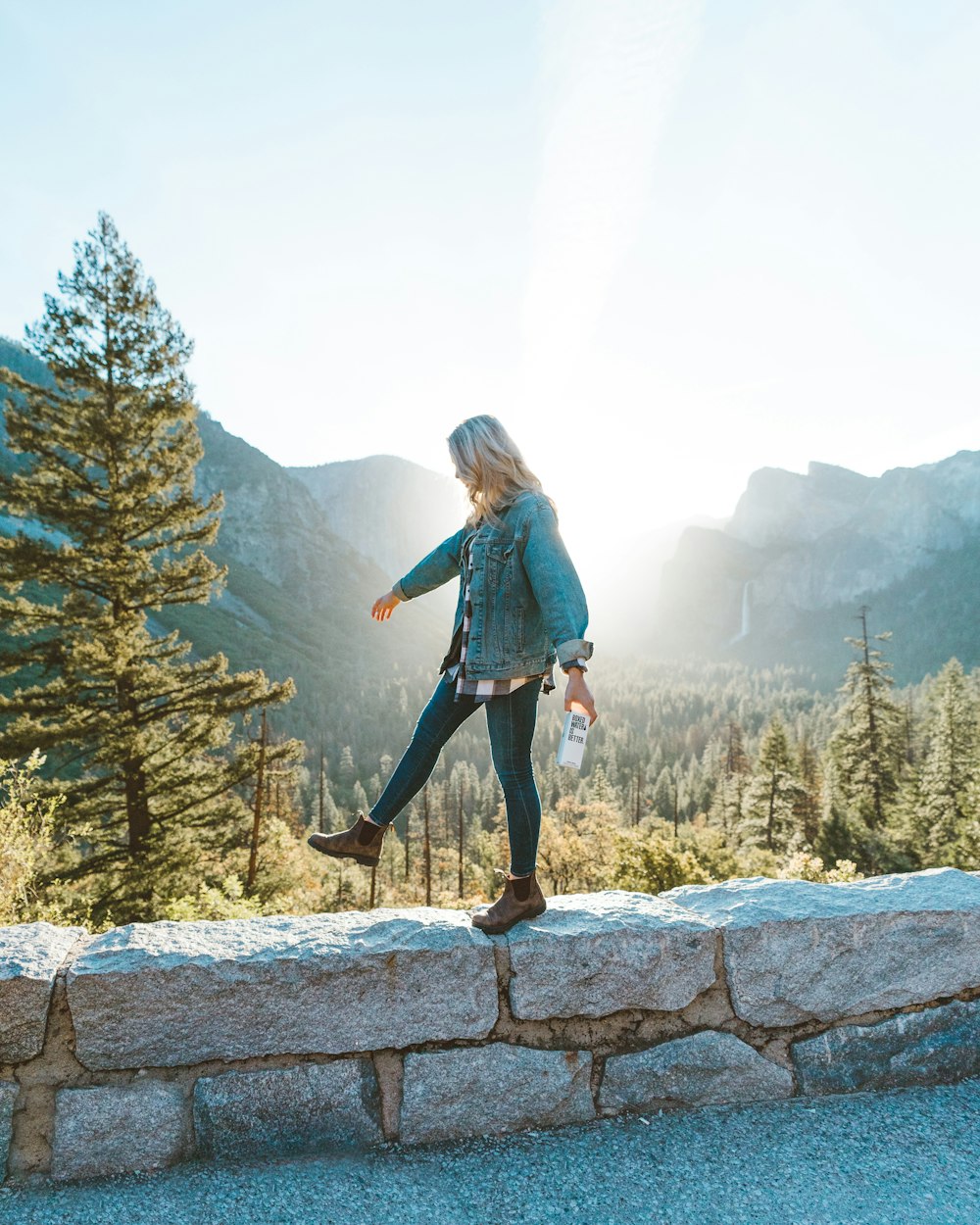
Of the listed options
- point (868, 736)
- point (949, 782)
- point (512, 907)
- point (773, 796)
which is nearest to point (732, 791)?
point (773, 796)

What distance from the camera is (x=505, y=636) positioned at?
263 cm

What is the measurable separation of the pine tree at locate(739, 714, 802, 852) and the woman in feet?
116

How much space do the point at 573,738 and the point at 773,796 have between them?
1425 inches

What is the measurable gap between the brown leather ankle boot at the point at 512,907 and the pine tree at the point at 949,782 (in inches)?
1082

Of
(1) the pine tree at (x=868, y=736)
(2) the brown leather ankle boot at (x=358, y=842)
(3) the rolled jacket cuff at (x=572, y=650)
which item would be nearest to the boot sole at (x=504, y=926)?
(2) the brown leather ankle boot at (x=358, y=842)

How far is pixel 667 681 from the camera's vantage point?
648ft

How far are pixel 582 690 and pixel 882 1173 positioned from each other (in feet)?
5.64

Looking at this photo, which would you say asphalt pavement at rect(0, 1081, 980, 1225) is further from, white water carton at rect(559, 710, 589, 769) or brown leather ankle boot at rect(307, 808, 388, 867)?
white water carton at rect(559, 710, 589, 769)

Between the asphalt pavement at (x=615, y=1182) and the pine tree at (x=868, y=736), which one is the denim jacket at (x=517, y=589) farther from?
the pine tree at (x=868, y=736)

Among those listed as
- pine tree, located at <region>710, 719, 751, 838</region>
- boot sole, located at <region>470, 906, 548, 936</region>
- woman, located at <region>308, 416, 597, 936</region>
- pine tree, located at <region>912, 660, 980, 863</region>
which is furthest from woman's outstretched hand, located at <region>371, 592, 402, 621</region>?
pine tree, located at <region>710, 719, 751, 838</region>

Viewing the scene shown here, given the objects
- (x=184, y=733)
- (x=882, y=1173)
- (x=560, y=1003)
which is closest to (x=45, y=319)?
(x=184, y=733)

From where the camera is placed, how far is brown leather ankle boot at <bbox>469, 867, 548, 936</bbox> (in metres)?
2.52

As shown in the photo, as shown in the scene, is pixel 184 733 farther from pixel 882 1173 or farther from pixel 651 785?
pixel 651 785

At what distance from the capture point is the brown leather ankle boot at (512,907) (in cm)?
252
